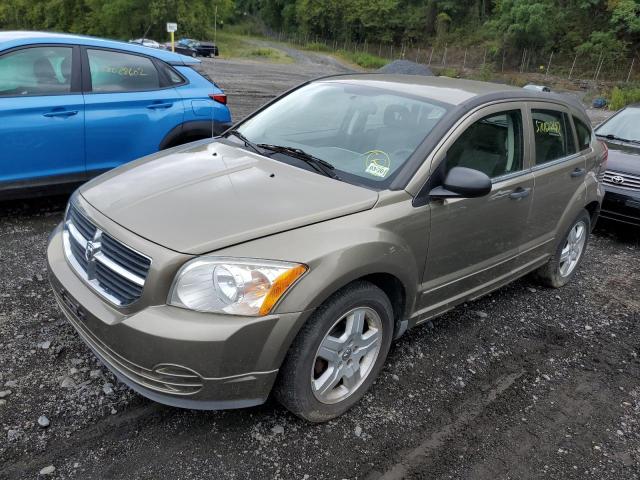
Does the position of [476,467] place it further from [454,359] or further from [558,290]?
[558,290]

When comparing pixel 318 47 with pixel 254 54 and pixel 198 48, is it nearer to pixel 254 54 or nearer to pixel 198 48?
pixel 254 54

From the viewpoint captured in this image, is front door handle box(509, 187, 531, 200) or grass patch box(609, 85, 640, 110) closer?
front door handle box(509, 187, 531, 200)

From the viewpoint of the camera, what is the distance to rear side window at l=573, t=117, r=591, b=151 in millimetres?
4547

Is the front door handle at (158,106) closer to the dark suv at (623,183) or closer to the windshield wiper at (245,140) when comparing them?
the windshield wiper at (245,140)

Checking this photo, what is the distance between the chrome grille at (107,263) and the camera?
2.41 m

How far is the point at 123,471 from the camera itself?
241cm

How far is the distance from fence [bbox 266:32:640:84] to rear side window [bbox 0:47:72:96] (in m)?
38.3

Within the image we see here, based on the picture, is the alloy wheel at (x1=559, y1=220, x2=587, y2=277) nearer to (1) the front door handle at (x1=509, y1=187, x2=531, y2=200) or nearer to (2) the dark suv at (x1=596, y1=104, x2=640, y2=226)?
(1) the front door handle at (x1=509, y1=187, x2=531, y2=200)

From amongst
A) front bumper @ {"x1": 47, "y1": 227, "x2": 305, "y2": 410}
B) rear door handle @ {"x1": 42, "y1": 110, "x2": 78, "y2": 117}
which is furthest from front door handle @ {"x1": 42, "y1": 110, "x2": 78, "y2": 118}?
front bumper @ {"x1": 47, "y1": 227, "x2": 305, "y2": 410}

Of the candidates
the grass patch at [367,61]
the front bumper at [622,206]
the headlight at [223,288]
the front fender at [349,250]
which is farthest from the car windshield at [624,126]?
the grass patch at [367,61]

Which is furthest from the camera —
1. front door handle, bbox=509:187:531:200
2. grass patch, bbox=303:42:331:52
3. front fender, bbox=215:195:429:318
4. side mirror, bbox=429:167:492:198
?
grass patch, bbox=303:42:331:52

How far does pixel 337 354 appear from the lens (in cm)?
274

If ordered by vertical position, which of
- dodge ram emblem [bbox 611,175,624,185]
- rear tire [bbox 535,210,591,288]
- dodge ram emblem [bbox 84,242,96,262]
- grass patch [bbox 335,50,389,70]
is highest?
dodge ram emblem [bbox 84,242,96,262]

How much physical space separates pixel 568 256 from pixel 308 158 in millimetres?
2918
